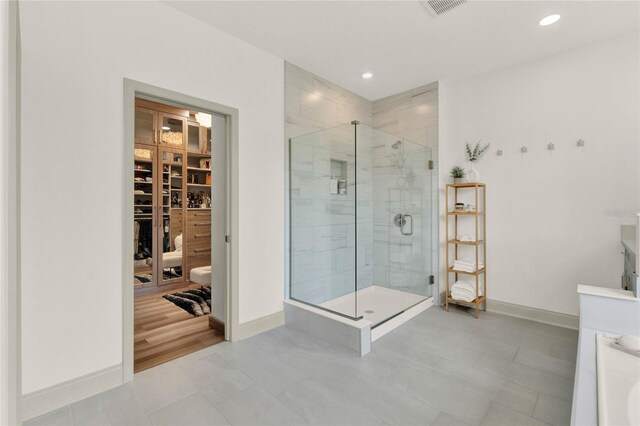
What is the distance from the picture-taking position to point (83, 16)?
196 centimetres

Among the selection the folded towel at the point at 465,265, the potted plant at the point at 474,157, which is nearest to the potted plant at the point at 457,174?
the potted plant at the point at 474,157

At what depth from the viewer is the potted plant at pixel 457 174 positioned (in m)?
3.59

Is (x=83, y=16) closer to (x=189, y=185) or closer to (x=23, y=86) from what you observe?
(x=23, y=86)

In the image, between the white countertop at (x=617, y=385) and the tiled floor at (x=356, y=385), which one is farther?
the tiled floor at (x=356, y=385)

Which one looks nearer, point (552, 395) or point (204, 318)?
point (552, 395)

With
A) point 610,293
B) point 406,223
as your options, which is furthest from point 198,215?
point 610,293

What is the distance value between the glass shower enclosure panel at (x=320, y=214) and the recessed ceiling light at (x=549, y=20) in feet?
6.25

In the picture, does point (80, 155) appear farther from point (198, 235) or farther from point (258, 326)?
point (198, 235)

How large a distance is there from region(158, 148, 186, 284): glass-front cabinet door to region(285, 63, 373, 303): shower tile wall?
2244mm

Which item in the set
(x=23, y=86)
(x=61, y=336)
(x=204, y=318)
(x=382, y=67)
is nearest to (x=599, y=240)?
(x=382, y=67)

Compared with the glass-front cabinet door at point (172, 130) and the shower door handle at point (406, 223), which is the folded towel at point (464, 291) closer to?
the shower door handle at point (406, 223)

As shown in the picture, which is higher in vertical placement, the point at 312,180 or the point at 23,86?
the point at 23,86

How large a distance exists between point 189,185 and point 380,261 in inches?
128

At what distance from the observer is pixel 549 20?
8.28ft
